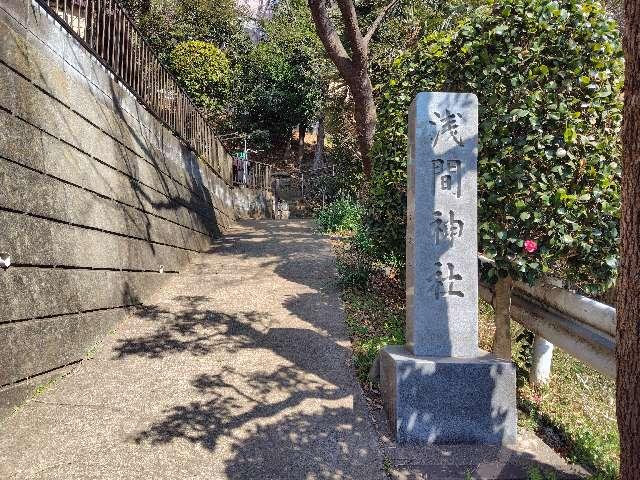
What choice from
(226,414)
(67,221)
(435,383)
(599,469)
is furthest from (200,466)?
(599,469)

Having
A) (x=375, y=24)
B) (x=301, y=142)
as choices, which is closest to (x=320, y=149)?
(x=301, y=142)

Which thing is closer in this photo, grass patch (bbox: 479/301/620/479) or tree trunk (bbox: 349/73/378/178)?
grass patch (bbox: 479/301/620/479)

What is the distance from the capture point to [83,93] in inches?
217

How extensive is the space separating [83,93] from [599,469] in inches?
262

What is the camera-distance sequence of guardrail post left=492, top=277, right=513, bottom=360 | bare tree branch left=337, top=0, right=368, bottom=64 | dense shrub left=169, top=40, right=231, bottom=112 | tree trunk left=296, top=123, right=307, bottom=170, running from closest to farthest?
1. guardrail post left=492, top=277, right=513, bottom=360
2. bare tree branch left=337, top=0, right=368, bottom=64
3. dense shrub left=169, top=40, right=231, bottom=112
4. tree trunk left=296, top=123, right=307, bottom=170

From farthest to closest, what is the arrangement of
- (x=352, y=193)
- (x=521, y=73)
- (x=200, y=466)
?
1. (x=352, y=193)
2. (x=521, y=73)
3. (x=200, y=466)

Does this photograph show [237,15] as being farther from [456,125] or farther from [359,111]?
[456,125]

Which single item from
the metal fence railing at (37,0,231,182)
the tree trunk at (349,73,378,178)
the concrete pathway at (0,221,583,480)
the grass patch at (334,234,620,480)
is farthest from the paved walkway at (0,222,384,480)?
the metal fence railing at (37,0,231,182)

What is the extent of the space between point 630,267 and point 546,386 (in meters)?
3.63

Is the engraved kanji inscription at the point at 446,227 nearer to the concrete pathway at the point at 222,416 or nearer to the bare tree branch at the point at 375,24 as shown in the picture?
the concrete pathway at the point at 222,416

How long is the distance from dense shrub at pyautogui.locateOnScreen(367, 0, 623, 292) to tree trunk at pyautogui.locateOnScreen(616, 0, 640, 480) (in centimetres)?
198

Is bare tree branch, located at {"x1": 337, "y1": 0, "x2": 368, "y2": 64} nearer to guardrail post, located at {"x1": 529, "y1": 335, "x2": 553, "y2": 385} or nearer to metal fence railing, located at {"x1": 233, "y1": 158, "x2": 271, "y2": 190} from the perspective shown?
guardrail post, located at {"x1": 529, "y1": 335, "x2": 553, "y2": 385}

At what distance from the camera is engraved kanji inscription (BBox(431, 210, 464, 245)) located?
4047 millimetres

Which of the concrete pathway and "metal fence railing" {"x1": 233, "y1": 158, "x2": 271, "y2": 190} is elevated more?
"metal fence railing" {"x1": 233, "y1": 158, "x2": 271, "y2": 190}
